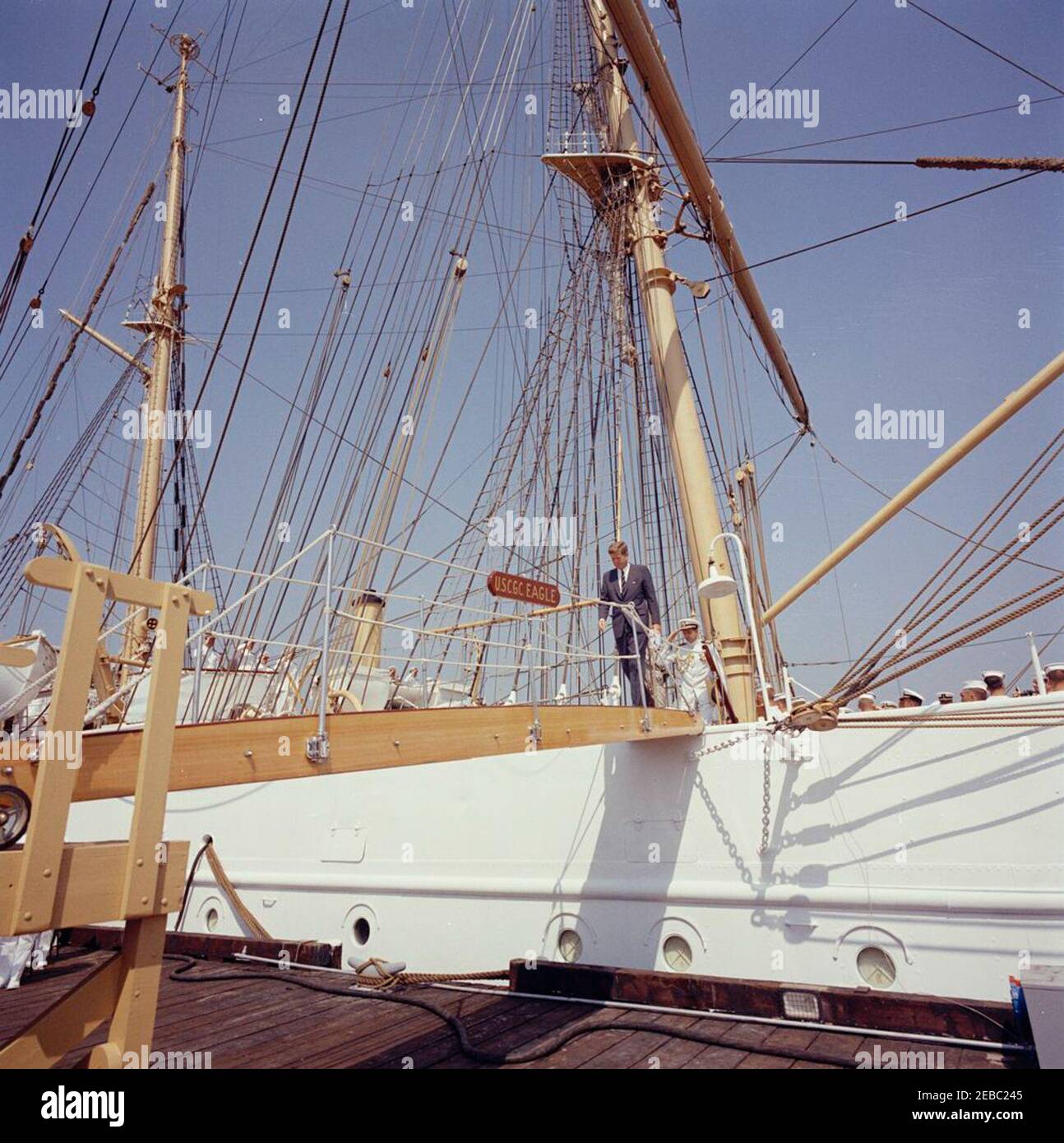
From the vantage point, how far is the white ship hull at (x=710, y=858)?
183 inches

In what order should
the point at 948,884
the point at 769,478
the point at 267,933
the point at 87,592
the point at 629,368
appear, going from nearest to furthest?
1. the point at 87,592
2. the point at 948,884
3. the point at 267,933
4. the point at 769,478
5. the point at 629,368

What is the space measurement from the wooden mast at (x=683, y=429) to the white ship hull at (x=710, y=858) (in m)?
1.22

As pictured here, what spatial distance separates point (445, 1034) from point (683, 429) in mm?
5171

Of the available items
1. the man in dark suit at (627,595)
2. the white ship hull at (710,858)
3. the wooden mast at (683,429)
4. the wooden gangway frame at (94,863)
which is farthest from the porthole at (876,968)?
the wooden gangway frame at (94,863)

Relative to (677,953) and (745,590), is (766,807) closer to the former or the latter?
(677,953)

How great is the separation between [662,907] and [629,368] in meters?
9.80

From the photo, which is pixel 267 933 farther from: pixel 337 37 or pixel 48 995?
pixel 337 37

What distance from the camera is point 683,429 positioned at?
7.52 m

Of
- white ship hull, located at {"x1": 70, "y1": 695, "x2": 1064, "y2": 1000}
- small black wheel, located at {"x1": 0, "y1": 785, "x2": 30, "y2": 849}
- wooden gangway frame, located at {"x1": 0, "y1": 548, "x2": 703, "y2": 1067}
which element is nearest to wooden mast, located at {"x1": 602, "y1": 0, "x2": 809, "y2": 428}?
white ship hull, located at {"x1": 70, "y1": 695, "x2": 1064, "y2": 1000}

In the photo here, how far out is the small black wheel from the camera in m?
2.21

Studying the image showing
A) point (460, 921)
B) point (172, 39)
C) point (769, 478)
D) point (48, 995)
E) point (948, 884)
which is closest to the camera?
point (948, 884)

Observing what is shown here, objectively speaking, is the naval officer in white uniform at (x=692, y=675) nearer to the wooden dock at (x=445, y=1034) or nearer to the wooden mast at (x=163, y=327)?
the wooden dock at (x=445, y=1034)

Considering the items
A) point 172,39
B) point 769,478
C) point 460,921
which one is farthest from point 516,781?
point 172,39
